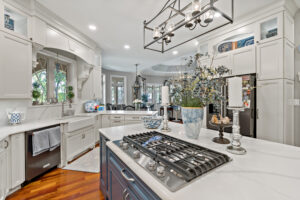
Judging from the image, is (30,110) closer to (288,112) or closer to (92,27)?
(92,27)

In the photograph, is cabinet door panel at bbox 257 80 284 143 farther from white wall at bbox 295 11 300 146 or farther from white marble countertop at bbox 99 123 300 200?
white marble countertop at bbox 99 123 300 200

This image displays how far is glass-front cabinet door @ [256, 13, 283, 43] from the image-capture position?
219cm

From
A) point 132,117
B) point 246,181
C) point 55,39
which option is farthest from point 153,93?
point 246,181

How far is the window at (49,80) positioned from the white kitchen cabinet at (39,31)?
2.01ft

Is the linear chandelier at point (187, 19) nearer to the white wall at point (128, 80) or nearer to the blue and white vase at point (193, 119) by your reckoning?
the blue and white vase at point (193, 119)

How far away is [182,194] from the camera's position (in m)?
0.51

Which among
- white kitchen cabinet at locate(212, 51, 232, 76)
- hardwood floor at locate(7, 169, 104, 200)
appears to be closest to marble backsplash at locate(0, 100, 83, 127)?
hardwood floor at locate(7, 169, 104, 200)

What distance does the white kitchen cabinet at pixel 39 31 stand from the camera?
2104 millimetres

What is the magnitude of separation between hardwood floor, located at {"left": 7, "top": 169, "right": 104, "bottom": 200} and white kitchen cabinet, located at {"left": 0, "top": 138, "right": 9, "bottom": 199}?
0.20m

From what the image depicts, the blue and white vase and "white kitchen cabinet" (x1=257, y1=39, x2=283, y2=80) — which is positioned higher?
"white kitchen cabinet" (x1=257, y1=39, x2=283, y2=80)

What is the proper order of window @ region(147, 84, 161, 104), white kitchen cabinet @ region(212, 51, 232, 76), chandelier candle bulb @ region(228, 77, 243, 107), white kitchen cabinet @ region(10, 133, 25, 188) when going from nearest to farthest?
1. chandelier candle bulb @ region(228, 77, 243, 107)
2. white kitchen cabinet @ region(10, 133, 25, 188)
3. white kitchen cabinet @ region(212, 51, 232, 76)
4. window @ region(147, 84, 161, 104)

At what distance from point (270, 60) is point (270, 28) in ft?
2.08

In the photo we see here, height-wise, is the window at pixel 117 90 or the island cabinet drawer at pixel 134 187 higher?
the window at pixel 117 90

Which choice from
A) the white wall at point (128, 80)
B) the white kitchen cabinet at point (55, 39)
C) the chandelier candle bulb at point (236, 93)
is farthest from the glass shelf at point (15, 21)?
the white wall at point (128, 80)
